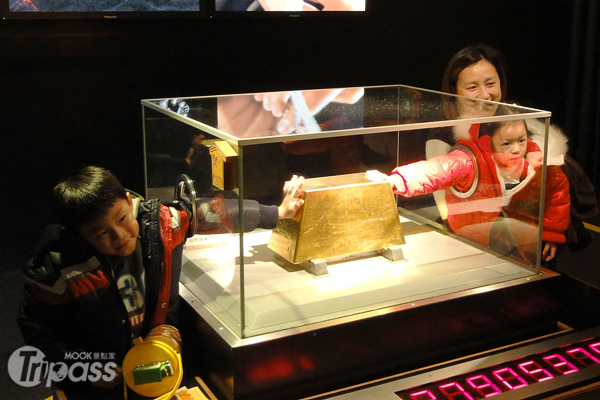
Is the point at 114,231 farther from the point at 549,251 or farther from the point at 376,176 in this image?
the point at 549,251

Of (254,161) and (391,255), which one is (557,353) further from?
(254,161)

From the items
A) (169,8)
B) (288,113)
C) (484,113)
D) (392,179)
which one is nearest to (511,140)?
(484,113)

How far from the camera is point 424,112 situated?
195 cm

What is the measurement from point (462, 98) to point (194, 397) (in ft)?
3.66

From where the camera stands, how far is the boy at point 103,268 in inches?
62.4

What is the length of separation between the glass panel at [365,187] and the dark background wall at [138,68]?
2.66 feet

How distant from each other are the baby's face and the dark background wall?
81 cm

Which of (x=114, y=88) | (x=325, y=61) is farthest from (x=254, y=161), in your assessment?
(x=325, y=61)

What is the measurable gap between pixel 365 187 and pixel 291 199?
0.21 m

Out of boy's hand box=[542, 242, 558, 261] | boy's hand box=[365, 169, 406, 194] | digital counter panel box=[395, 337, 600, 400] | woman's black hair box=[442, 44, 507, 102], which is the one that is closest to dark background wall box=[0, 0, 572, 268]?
woman's black hair box=[442, 44, 507, 102]

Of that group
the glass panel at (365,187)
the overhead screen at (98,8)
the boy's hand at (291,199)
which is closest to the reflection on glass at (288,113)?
the glass panel at (365,187)

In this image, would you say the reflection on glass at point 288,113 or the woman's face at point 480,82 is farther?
the woman's face at point 480,82

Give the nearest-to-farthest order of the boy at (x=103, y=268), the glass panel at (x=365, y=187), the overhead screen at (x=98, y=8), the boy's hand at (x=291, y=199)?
the boy at (x=103, y=268)
the glass panel at (x=365, y=187)
the boy's hand at (x=291, y=199)
the overhead screen at (x=98, y=8)

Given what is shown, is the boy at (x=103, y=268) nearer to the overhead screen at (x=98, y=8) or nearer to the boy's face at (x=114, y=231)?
the boy's face at (x=114, y=231)
